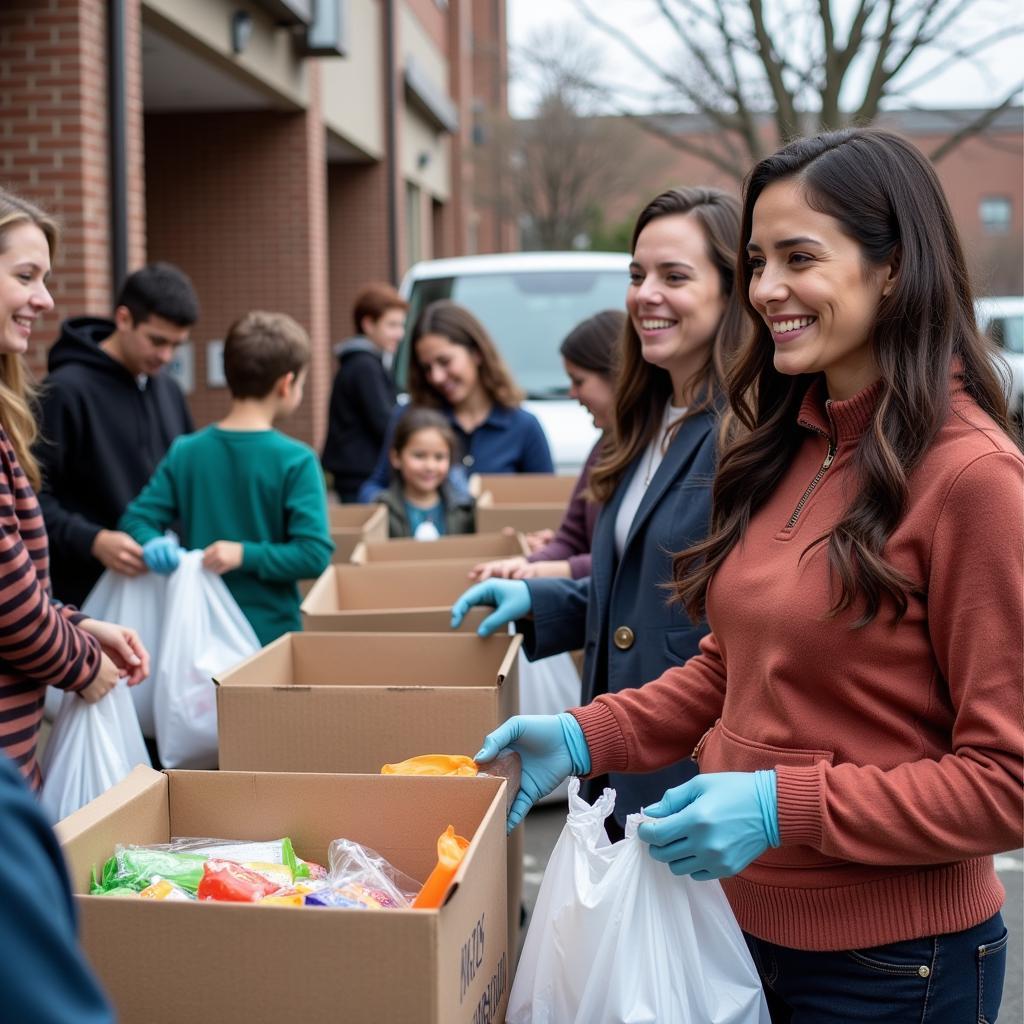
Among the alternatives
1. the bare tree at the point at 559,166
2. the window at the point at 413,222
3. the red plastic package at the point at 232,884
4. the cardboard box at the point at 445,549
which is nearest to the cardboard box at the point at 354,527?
the cardboard box at the point at 445,549

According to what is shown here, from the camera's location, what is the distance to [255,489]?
4.00 m

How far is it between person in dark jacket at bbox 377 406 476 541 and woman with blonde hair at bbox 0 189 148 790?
2.18 m

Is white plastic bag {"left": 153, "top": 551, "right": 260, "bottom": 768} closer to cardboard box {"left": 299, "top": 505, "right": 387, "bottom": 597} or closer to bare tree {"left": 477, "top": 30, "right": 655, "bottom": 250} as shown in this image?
cardboard box {"left": 299, "top": 505, "right": 387, "bottom": 597}

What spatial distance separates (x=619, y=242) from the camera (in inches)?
1479

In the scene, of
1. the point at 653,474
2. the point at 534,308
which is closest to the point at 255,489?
the point at 653,474

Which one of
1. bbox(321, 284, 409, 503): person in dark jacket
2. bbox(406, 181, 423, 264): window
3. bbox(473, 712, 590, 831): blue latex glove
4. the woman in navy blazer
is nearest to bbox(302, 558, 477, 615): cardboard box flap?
the woman in navy blazer

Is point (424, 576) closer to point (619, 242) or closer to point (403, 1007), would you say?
point (403, 1007)

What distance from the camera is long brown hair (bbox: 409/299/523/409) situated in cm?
561

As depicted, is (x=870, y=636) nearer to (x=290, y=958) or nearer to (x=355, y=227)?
(x=290, y=958)

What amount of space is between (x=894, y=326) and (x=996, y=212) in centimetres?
6118

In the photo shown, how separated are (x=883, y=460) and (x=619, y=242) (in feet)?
121

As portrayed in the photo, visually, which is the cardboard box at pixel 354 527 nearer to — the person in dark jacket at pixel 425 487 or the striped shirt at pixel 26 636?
the person in dark jacket at pixel 425 487

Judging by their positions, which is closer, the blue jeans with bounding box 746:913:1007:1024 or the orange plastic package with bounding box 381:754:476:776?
the blue jeans with bounding box 746:913:1007:1024

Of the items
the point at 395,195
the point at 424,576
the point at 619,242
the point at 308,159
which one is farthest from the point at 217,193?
the point at 619,242
